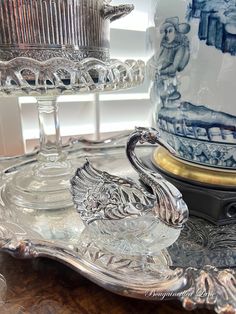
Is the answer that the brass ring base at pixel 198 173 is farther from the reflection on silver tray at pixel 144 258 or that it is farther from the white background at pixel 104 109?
the white background at pixel 104 109

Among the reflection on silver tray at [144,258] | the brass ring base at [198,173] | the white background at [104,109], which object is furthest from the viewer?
the white background at [104,109]

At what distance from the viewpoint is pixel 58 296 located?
0.99 ft

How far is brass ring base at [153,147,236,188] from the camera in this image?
37 cm

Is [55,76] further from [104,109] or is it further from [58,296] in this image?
[104,109]

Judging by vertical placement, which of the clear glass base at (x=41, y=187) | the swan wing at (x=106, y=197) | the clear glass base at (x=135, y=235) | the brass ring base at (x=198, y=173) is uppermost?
the brass ring base at (x=198, y=173)

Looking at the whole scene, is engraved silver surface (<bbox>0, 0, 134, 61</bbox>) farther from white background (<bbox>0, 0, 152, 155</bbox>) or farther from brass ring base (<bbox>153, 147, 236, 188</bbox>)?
white background (<bbox>0, 0, 152, 155</bbox>)

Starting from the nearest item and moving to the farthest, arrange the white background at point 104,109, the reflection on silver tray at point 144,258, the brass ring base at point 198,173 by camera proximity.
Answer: the reflection on silver tray at point 144,258 < the brass ring base at point 198,173 < the white background at point 104,109

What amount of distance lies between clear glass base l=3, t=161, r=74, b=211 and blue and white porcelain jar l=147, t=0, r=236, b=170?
0.55ft

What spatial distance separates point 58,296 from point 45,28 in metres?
0.26

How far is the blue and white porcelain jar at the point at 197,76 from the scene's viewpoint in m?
0.32

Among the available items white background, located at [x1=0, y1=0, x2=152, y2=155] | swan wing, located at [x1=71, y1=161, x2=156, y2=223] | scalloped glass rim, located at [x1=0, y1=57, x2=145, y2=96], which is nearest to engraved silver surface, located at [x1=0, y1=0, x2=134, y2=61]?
scalloped glass rim, located at [x1=0, y1=57, x2=145, y2=96]

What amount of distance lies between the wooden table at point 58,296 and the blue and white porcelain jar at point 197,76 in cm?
17

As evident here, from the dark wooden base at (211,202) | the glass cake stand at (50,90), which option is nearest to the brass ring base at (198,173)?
the dark wooden base at (211,202)

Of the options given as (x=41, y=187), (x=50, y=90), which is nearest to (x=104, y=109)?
(x=41, y=187)
